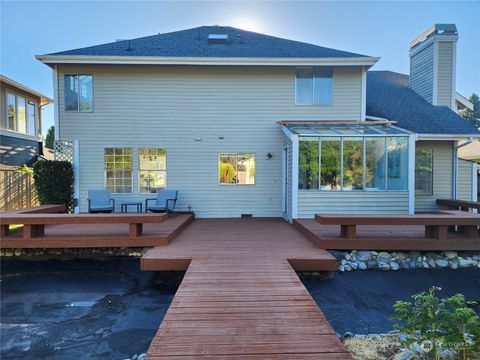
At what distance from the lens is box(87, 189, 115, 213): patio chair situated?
8.59m

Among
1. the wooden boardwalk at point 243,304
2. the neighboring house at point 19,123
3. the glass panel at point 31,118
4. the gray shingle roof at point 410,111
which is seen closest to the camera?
the wooden boardwalk at point 243,304

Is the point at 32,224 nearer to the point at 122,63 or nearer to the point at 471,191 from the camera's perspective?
the point at 122,63

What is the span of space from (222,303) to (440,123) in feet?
34.2

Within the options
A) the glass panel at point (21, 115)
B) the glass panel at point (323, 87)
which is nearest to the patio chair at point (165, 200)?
the glass panel at point (323, 87)

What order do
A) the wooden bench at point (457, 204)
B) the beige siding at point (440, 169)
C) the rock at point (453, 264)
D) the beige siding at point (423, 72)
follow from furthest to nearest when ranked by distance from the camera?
the beige siding at point (423, 72)
the beige siding at point (440, 169)
the wooden bench at point (457, 204)
the rock at point (453, 264)

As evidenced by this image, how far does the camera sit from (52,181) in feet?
29.5

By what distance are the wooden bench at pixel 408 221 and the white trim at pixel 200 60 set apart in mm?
5294

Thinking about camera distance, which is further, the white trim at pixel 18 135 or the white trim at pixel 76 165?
the white trim at pixel 18 135

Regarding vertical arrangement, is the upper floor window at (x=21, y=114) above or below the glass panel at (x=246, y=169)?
above

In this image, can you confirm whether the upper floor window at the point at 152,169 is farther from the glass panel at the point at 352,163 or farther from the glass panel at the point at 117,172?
the glass panel at the point at 352,163

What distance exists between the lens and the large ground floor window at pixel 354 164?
315 inches

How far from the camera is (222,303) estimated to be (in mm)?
3289

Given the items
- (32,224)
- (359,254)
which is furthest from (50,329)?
(359,254)

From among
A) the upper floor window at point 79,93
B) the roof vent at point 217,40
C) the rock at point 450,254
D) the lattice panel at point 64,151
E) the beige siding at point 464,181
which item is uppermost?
the roof vent at point 217,40
